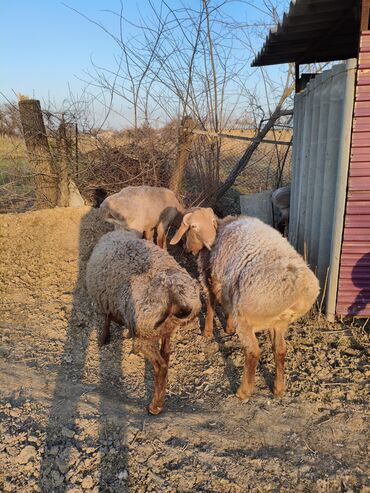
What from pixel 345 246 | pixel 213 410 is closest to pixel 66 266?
pixel 213 410

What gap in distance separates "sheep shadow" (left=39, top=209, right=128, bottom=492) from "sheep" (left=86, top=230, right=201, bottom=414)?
1.61 ft

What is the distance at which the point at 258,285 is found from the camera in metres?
3.48

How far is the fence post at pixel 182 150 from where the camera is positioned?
8.24 m

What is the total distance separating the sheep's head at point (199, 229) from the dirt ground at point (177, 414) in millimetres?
1174

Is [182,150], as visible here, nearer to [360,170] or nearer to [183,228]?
[183,228]

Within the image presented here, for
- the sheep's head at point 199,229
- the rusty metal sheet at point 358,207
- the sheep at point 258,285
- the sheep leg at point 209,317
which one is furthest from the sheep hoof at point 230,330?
the rusty metal sheet at point 358,207

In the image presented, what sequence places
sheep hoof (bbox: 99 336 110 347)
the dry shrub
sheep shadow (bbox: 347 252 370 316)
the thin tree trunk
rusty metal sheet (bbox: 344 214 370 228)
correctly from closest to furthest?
rusty metal sheet (bbox: 344 214 370 228), sheep shadow (bbox: 347 252 370 316), sheep hoof (bbox: 99 336 110 347), the thin tree trunk, the dry shrub

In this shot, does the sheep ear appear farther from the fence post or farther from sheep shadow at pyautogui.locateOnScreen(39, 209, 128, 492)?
the fence post

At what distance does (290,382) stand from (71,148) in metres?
6.69

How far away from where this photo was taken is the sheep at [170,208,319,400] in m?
3.39

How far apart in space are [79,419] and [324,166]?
13.2ft

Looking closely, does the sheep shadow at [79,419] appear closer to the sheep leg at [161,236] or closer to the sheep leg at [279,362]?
the sheep leg at [279,362]

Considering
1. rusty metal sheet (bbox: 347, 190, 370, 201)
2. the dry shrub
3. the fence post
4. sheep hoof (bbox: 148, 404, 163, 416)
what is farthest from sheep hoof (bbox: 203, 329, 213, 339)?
the dry shrub

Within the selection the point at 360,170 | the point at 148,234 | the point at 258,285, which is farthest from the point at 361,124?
the point at 148,234
